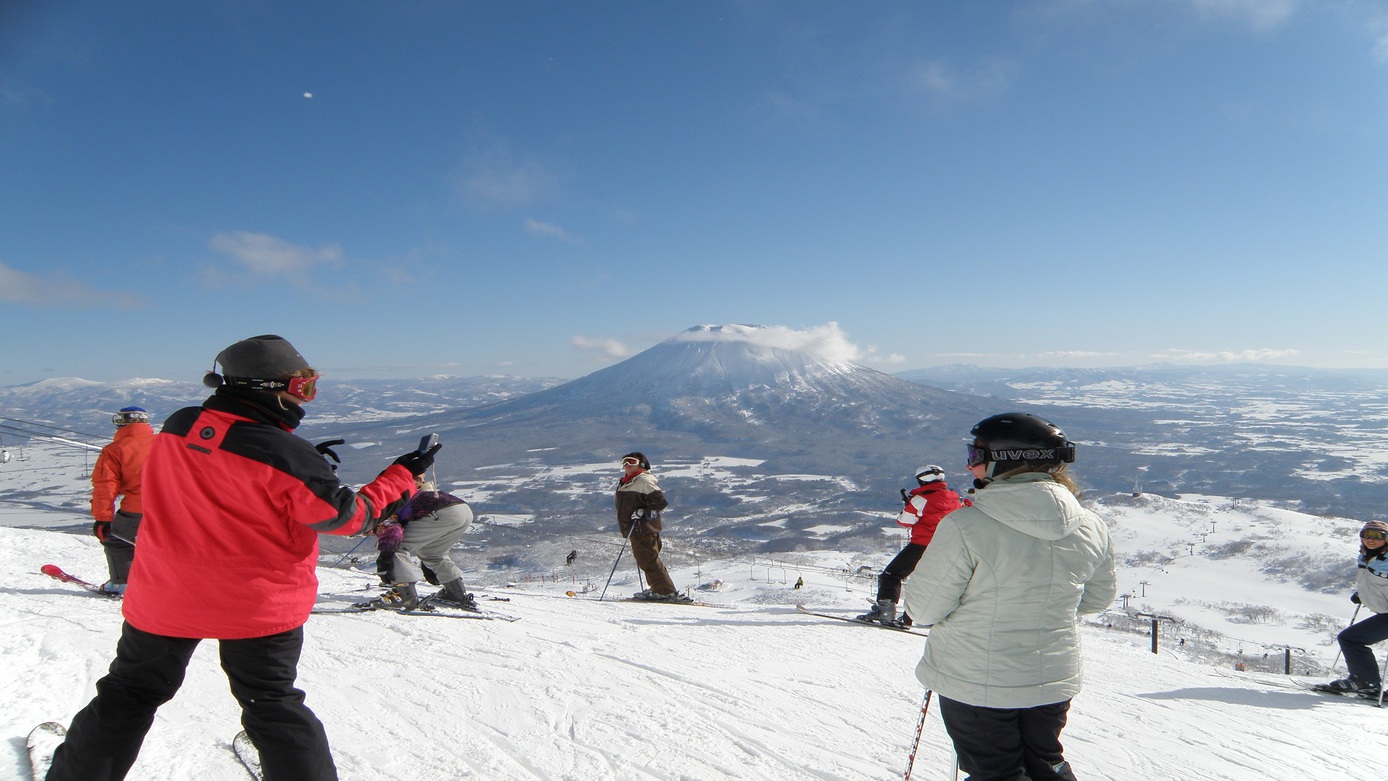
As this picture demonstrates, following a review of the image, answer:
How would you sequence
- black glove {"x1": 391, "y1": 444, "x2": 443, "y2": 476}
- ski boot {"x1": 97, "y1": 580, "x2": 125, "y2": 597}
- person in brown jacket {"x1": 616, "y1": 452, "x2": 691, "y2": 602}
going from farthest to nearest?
person in brown jacket {"x1": 616, "y1": 452, "x2": 691, "y2": 602} → ski boot {"x1": 97, "y1": 580, "x2": 125, "y2": 597} → black glove {"x1": 391, "y1": 444, "x2": 443, "y2": 476}

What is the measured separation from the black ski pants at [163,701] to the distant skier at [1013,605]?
227 cm

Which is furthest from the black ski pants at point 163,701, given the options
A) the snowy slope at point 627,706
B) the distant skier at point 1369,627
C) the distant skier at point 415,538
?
the distant skier at point 1369,627

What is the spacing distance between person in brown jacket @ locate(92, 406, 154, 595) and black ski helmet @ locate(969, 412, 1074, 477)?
22.6 feet

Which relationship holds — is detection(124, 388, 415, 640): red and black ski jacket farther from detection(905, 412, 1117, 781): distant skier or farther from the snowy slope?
detection(905, 412, 1117, 781): distant skier

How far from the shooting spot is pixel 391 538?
615cm

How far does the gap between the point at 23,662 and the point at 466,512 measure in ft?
10.6

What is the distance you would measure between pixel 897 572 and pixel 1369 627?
4257mm

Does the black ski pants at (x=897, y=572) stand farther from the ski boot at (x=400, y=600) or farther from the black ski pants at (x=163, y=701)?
the black ski pants at (x=163, y=701)

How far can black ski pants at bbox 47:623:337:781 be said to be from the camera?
212 cm

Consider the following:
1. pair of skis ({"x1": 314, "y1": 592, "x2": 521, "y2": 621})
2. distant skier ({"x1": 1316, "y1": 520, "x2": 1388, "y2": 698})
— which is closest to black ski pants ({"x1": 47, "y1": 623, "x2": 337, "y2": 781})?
pair of skis ({"x1": 314, "y1": 592, "x2": 521, "y2": 621})

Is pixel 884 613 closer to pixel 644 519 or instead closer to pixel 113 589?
pixel 644 519

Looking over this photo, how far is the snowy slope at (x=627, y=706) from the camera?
301cm

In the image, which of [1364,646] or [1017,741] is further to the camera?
[1364,646]

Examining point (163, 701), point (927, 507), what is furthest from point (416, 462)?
point (927, 507)
